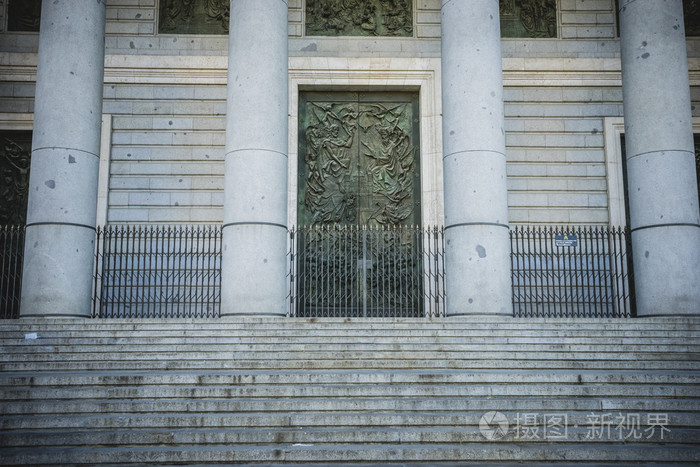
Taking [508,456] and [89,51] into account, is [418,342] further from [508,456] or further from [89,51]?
[89,51]

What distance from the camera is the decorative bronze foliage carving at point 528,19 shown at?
709 inches

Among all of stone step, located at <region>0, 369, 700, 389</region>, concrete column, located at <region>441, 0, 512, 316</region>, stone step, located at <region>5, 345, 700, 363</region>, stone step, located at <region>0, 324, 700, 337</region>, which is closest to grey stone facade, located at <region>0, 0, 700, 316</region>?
concrete column, located at <region>441, 0, 512, 316</region>

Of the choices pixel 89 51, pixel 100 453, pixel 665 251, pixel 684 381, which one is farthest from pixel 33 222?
pixel 665 251

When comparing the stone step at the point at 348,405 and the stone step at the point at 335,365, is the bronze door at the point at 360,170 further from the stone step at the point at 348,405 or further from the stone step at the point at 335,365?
the stone step at the point at 348,405

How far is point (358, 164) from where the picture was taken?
57.8 feet

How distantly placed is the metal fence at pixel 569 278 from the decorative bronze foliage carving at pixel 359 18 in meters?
6.05

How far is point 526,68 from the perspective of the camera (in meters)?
17.5

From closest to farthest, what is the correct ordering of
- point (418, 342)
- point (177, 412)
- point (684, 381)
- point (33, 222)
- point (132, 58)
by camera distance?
point (177, 412) → point (684, 381) → point (418, 342) → point (33, 222) → point (132, 58)

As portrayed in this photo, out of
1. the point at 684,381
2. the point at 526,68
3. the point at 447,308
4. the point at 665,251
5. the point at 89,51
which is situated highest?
the point at 526,68

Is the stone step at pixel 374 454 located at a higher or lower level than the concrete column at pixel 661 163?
lower

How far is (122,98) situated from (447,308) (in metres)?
9.92

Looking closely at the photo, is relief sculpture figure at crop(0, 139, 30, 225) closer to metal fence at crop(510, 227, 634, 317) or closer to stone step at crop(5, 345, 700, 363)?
stone step at crop(5, 345, 700, 363)

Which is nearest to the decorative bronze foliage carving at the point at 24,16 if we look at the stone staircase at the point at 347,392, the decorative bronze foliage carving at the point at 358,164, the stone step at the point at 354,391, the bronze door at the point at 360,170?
the bronze door at the point at 360,170

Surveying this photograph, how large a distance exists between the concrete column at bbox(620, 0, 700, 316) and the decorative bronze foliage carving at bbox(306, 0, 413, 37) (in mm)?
Answer: 6011
